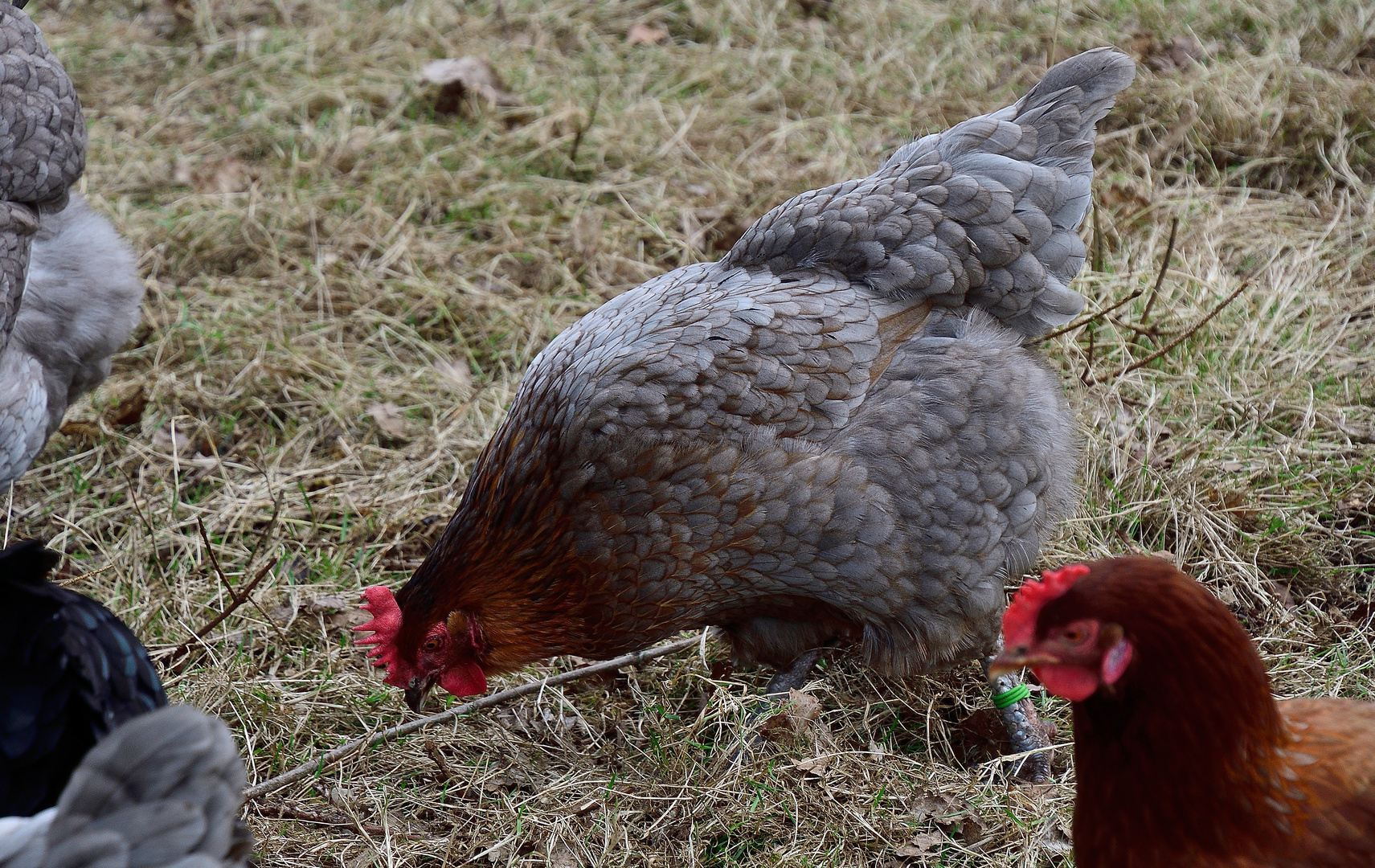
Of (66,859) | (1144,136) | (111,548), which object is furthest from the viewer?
(1144,136)

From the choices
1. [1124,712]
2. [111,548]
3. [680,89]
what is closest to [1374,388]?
[1124,712]

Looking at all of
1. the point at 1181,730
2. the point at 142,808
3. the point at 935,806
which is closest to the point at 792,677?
the point at 935,806

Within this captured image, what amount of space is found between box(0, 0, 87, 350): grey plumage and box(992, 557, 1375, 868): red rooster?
3.13 meters

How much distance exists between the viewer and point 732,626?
3.06 meters

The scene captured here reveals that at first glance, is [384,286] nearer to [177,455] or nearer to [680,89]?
[177,455]

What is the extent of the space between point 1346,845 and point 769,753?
4.90 ft

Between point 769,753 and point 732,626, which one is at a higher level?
point 732,626

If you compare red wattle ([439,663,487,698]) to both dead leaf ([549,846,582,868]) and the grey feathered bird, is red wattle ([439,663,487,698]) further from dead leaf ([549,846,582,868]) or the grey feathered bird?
dead leaf ([549,846,582,868])

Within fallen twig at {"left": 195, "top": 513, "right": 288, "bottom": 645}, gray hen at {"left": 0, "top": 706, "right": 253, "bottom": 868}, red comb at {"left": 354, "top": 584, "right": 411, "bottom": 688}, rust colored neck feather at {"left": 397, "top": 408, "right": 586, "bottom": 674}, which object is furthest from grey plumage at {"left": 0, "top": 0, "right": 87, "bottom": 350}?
gray hen at {"left": 0, "top": 706, "right": 253, "bottom": 868}

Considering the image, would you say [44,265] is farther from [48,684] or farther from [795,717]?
[795,717]

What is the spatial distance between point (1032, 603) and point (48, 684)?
5.83 ft

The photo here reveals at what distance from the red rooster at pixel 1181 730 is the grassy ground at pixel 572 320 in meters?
0.90

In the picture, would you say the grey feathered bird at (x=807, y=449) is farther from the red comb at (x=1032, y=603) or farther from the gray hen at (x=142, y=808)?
the gray hen at (x=142, y=808)

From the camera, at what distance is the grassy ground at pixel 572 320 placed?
3.00m
